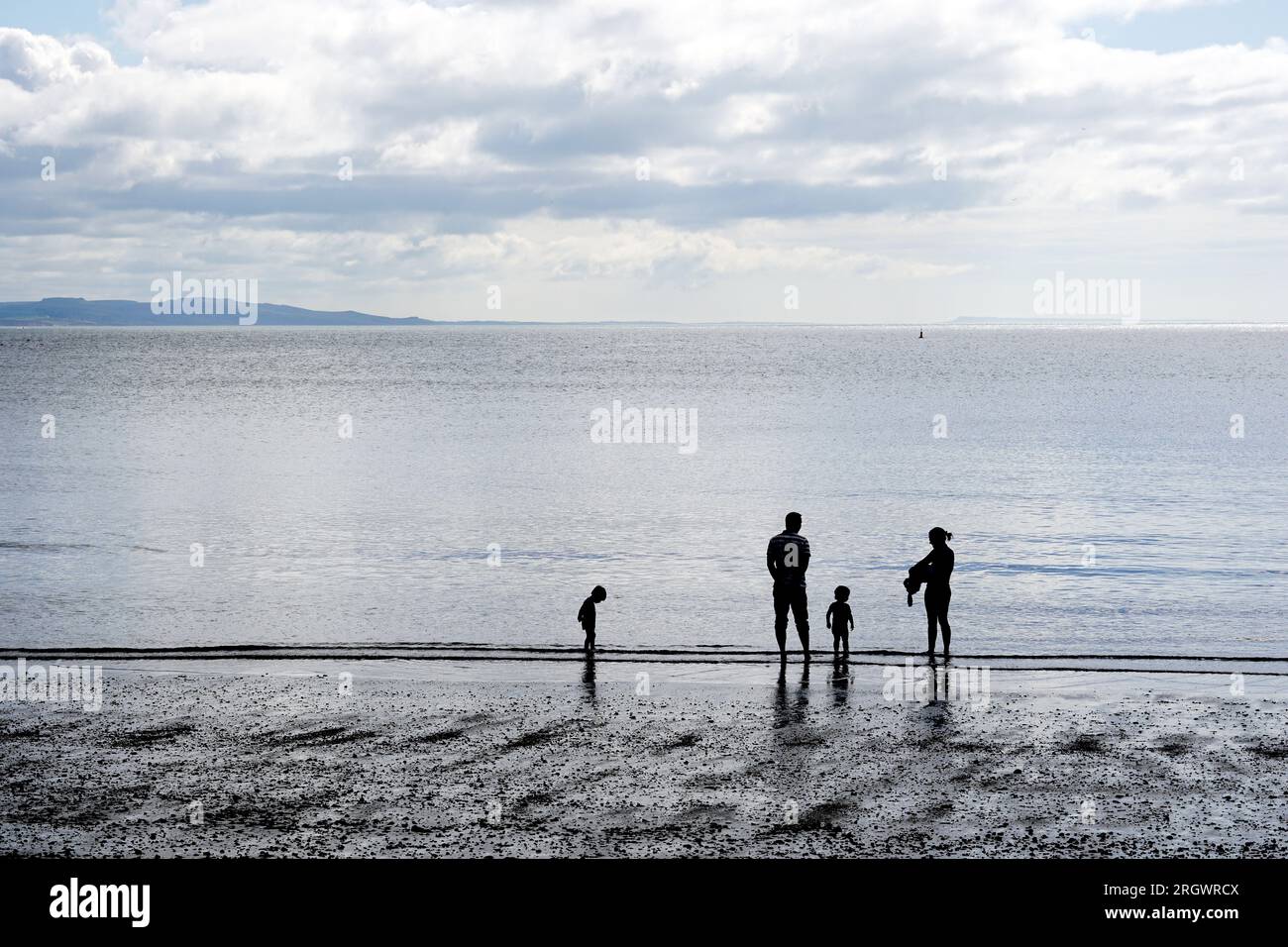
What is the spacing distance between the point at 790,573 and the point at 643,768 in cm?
573

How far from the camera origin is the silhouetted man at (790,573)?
1620cm

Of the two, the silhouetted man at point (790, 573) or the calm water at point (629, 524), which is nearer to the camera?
the silhouetted man at point (790, 573)

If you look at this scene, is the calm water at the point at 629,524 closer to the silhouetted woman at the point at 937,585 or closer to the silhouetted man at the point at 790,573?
the silhouetted woman at the point at 937,585

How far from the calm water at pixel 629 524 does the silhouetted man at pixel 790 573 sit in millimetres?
2485

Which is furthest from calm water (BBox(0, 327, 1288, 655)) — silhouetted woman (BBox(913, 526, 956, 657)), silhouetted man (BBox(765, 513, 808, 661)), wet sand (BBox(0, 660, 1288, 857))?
wet sand (BBox(0, 660, 1288, 857))

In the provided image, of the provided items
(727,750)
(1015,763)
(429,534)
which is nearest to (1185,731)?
(1015,763)

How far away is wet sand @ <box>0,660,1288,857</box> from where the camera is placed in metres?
Result: 9.16

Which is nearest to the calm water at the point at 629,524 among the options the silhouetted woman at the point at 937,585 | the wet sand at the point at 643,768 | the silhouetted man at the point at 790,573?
the silhouetted woman at the point at 937,585

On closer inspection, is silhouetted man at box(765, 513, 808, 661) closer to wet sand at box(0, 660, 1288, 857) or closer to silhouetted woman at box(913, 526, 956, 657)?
wet sand at box(0, 660, 1288, 857)

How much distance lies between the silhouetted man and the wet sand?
106 cm
